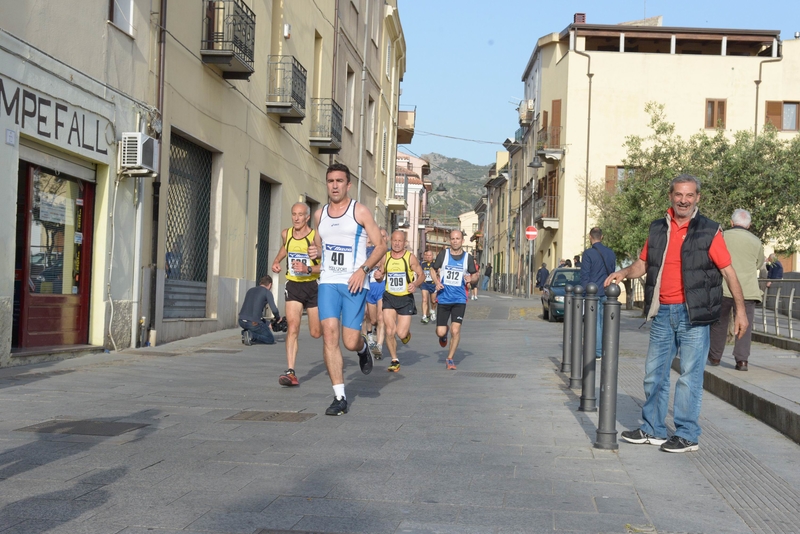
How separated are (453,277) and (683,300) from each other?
5620 millimetres

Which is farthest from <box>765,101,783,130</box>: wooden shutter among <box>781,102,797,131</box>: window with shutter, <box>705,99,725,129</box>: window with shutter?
<box>705,99,725,129</box>: window with shutter

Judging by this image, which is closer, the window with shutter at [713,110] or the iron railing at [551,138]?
the window with shutter at [713,110]

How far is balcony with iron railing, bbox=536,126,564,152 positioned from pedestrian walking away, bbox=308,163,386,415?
34557 millimetres

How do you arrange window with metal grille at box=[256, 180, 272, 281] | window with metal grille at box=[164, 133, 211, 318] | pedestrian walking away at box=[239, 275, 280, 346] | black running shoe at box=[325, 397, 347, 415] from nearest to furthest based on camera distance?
black running shoe at box=[325, 397, 347, 415]
pedestrian walking away at box=[239, 275, 280, 346]
window with metal grille at box=[164, 133, 211, 318]
window with metal grille at box=[256, 180, 272, 281]

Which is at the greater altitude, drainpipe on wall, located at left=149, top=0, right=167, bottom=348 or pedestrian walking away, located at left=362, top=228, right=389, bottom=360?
drainpipe on wall, located at left=149, top=0, right=167, bottom=348

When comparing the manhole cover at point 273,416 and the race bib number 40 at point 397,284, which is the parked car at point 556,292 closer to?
the race bib number 40 at point 397,284

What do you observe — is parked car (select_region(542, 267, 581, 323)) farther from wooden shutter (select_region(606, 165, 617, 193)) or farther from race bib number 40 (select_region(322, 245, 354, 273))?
race bib number 40 (select_region(322, 245, 354, 273))

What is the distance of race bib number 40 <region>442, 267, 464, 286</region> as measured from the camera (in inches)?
456

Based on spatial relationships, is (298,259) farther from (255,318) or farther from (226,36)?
(226,36)

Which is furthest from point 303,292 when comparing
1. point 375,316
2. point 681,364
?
point 681,364

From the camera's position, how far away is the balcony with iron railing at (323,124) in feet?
76.1

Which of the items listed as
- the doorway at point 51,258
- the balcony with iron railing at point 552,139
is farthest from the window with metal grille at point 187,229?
the balcony with iron railing at point 552,139

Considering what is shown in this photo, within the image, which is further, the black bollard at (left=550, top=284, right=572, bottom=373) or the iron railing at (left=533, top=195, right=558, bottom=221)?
the iron railing at (left=533, top=195, right=558, bottom=221)

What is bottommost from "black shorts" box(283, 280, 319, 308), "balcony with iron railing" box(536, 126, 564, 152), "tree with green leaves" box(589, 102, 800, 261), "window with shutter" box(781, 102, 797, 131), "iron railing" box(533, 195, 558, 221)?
"black shorts" box(283, 280, 319, 308)
